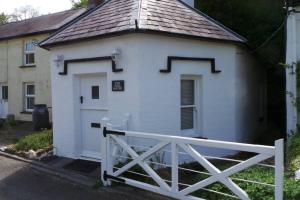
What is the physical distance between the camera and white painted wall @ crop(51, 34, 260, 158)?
9.40 metres

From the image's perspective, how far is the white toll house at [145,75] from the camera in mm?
9453

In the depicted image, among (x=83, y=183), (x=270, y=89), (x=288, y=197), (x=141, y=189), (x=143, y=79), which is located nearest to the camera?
(x=288, y=197)

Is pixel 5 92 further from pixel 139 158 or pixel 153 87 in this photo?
pixel 139 158

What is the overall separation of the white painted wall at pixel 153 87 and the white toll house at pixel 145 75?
0.02 metres

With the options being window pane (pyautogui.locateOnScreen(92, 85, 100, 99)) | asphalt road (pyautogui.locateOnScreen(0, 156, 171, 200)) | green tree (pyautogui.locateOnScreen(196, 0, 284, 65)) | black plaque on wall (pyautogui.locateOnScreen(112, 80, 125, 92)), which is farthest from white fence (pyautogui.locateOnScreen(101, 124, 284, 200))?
green tree (pyautogui.locateOnScreen(196, 0, 284, 65))

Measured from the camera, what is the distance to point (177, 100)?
399 inches

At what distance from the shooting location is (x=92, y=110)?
34.8 feet

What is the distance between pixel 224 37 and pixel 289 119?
2739 millimetres

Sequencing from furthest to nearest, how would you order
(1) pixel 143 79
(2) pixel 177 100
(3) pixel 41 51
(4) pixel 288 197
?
(3) pixel 41 51 < (2) pixel 177 100 < (1) pixel 143 79 < (4) pixel 288 197

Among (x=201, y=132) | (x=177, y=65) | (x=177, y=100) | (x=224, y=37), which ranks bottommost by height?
(x=201, y=132)

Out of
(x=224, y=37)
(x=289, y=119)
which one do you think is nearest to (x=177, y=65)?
(x=224, y=37)

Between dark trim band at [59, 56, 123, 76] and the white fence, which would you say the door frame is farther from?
the white fence

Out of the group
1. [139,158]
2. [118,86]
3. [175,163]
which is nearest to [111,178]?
[139,158]

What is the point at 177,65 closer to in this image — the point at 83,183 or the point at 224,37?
the point at 224,37
